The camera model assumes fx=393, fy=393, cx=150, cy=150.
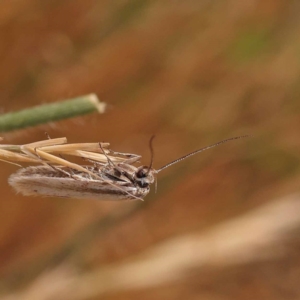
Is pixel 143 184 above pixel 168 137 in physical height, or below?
below

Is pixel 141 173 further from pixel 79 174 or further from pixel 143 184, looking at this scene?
pixel 79 174

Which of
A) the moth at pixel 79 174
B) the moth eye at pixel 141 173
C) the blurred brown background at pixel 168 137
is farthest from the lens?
the blurred brown background at pixel 168 137

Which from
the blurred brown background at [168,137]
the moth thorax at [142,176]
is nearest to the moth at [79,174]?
the moth thorax at [142,176]

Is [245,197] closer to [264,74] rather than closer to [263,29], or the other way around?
[264,74]

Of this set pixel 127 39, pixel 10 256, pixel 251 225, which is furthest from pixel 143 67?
pixel 10 256

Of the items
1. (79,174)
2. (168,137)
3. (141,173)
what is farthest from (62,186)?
(168,137)

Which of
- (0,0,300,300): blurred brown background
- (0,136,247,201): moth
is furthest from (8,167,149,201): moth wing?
(0,0,300,300): blurred brown background

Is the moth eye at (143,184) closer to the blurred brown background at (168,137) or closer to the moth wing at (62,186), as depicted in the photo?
the moth wing at (62,186)
